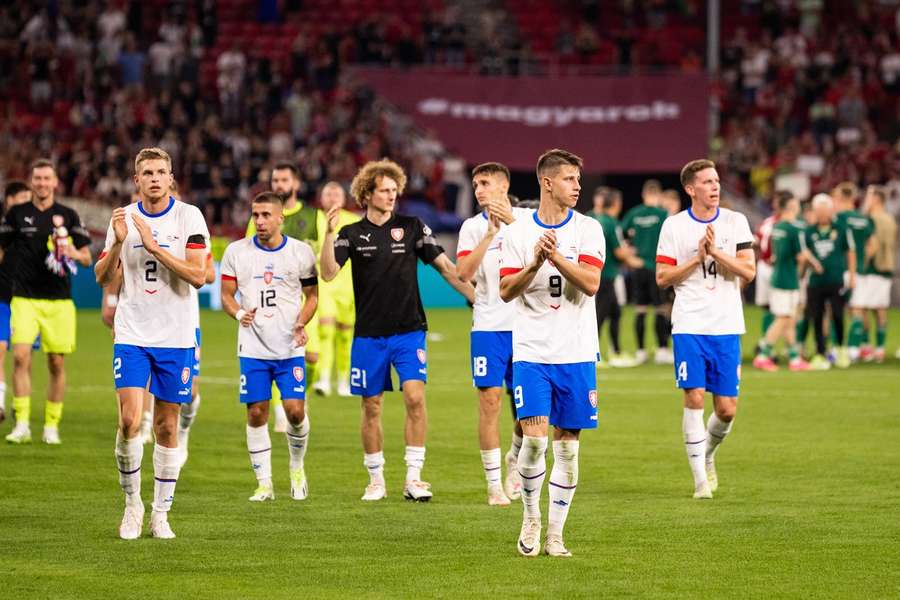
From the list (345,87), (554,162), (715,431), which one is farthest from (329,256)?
(345,87)

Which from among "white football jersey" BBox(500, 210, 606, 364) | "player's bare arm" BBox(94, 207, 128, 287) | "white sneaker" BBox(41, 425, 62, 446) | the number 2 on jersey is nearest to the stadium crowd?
"white sneaker" BBox(41, 425, 62, 446)

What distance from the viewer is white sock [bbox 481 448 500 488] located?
11562mm

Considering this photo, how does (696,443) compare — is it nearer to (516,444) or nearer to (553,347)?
(516,444)

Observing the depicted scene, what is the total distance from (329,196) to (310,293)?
13.0 feet

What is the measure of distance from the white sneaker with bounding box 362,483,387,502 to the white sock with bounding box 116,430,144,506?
6.91ft

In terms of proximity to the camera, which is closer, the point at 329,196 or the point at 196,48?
the point at 329,196

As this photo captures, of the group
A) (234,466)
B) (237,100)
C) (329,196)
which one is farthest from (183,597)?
(237,100)

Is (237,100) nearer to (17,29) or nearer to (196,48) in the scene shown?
(196,48)

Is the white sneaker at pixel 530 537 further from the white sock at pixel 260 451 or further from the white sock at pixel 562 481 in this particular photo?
the white sock at pixel 260 451

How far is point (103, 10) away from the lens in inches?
1532

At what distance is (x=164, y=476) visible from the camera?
10.1 meters

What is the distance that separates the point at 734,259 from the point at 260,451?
3.75 meters

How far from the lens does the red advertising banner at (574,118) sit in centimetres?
3559

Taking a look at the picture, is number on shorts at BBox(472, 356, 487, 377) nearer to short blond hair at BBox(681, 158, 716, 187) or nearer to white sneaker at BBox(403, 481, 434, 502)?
white sneaker at BBox(403, 481, 434, 502)
